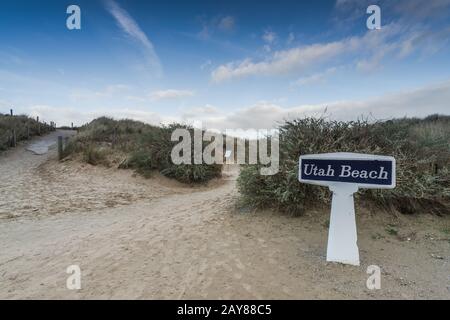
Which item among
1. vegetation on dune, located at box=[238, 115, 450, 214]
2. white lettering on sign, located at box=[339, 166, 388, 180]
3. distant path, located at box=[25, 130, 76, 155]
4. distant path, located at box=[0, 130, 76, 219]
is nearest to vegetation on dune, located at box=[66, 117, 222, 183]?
distant path, located at box=[0, 130, 76, 219]

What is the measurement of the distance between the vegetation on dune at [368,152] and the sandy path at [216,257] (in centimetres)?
31

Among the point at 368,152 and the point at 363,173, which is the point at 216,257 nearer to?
the point at 363,173

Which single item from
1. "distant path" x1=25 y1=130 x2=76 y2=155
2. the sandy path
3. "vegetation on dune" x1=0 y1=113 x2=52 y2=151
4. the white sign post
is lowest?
the sandy path

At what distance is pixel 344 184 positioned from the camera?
361 centimetres

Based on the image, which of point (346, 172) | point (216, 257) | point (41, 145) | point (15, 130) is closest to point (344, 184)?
point (346, 172)

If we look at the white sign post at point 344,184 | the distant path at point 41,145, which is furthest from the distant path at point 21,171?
the white sign post at point 344,184

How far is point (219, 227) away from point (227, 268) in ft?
5.36

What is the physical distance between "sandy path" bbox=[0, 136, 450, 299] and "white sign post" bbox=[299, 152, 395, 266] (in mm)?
203

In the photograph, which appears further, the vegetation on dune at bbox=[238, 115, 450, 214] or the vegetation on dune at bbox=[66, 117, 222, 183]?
the vegetation on dune at bbox=[66, 117, 222, 183]

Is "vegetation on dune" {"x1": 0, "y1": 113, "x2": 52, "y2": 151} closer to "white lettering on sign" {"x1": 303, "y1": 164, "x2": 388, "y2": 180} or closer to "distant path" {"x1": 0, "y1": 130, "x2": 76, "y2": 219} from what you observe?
"distant path" {"x1": 0, "y1": 130, "x2": 76, "y2": 219}

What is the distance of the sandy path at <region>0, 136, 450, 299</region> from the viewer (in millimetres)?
3131

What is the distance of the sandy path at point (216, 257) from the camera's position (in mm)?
3131

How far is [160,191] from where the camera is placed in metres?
10.7

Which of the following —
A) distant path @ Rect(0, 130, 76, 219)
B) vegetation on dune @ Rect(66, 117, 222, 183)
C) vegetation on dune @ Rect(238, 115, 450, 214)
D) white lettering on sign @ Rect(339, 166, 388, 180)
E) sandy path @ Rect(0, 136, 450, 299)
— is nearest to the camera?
sandy path @ Rect(0, 136, 450, 299)
